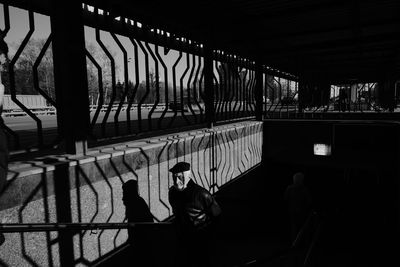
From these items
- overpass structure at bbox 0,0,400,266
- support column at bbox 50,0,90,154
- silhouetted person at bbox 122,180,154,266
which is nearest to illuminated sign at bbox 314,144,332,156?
overpass structure at bbox 0,0,400,266

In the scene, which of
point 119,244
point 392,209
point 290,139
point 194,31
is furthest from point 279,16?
point 392,209

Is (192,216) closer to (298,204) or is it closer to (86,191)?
(86,191)

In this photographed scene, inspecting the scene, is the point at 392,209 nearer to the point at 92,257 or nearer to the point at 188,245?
the point at 188,245

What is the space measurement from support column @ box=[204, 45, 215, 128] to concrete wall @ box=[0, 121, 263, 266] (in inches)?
38.2

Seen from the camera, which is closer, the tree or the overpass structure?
the overpass structure

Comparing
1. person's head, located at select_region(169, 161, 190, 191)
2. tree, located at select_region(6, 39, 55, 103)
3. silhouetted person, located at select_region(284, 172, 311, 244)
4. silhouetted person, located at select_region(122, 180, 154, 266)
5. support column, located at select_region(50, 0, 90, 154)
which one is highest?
tree, located at select_region(6, 39, 55, 103)

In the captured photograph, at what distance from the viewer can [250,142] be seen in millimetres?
8758

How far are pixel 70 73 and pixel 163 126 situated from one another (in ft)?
14.1

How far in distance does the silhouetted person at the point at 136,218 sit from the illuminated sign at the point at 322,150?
7173mm

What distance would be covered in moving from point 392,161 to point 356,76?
517 inches

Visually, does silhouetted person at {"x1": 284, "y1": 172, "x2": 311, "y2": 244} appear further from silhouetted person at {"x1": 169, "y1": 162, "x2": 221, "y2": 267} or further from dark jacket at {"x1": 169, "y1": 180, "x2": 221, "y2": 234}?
dark jacket at {"x1": 169, "y1": 180, "x2": 221, "y2": 234}

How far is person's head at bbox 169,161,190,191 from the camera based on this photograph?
13.2 ft

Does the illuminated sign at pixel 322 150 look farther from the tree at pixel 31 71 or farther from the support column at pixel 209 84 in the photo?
the tree at pixel 31 71

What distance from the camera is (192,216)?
3.85m
